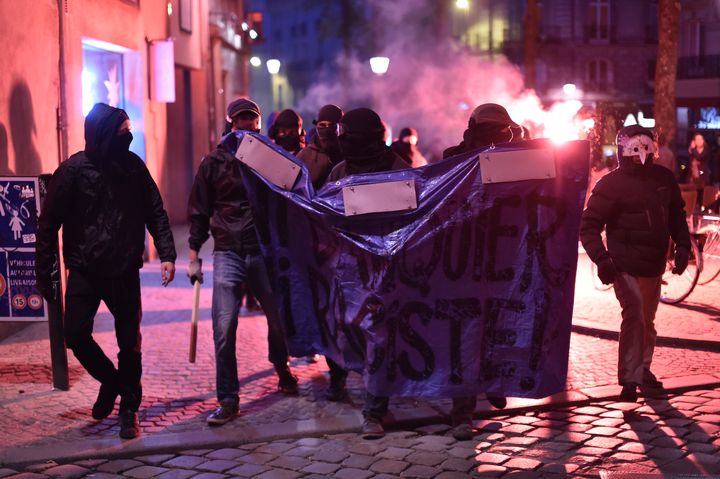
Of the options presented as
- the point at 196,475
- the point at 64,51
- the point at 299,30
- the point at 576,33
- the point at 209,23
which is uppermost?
the point at 299,30

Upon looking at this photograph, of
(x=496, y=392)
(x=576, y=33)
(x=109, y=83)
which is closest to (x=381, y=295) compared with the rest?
(x=496, y=392)

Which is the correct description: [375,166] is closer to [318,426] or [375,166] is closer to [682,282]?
[318,426]

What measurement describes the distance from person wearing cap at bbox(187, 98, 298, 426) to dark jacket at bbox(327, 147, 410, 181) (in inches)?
25.3

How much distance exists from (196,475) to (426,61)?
36.3 meters

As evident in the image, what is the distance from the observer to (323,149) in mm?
7703

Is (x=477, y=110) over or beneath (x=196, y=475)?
over

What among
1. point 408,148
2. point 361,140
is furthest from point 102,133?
point 408,148

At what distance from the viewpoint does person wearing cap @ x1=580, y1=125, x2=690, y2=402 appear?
645 cm

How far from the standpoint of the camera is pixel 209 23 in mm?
26938

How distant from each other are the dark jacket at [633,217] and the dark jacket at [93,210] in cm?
274

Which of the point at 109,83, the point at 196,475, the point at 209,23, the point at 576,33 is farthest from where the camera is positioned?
the point at 576,33

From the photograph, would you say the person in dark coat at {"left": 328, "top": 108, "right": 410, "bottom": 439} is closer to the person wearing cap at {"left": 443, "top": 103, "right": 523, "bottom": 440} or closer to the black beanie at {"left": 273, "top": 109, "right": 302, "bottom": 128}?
A: the person wearing cap at {"left": 443, "top": 103, "right": 523, "bottom": 440}

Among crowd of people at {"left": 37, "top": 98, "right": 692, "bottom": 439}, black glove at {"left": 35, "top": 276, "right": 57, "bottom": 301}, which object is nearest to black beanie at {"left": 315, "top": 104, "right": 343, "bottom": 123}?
crowd of people at {"left": 37, "top": 98, "right": 692, "bottom": 439}

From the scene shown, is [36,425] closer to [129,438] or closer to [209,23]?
[129,438]
